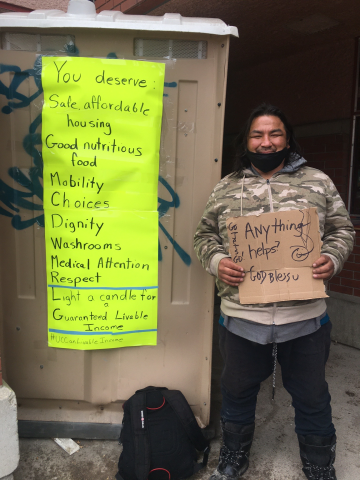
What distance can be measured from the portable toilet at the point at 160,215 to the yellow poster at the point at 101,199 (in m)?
0.07

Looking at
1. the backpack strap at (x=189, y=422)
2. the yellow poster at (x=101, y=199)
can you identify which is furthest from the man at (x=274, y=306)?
the yellow poster at (x=101, y=199)

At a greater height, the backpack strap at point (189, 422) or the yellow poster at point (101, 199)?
the yellow poster at point (101, 199)

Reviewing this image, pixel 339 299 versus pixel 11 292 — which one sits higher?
pixel 11 292

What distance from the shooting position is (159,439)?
81.3 inches

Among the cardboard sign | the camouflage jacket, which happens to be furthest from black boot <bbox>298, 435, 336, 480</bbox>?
the cardboard sign

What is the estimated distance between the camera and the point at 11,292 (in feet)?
7.53

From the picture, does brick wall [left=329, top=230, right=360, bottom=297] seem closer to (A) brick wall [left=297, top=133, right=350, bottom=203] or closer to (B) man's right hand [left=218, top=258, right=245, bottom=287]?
(A) brick wall [left=297, top=133, right=350, bottom=203]

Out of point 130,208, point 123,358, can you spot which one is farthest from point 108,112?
point 123,358

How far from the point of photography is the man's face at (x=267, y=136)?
1.92 metres

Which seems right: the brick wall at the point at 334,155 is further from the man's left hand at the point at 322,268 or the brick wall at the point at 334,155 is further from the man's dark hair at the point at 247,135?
the man's left hand at the point at 322,268

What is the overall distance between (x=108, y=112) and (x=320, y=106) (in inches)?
115

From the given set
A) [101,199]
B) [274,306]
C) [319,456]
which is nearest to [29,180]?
[101,199]

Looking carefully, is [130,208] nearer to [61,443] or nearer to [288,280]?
[288,280]

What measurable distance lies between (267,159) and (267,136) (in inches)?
5.0
